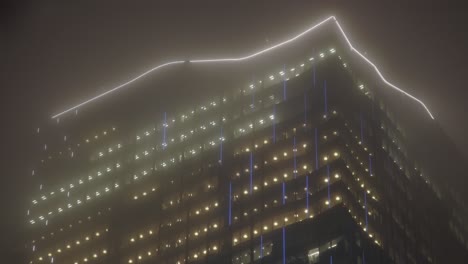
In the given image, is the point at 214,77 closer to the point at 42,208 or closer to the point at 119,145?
the point at 119,145

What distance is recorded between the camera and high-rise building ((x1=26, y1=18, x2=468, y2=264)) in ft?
249

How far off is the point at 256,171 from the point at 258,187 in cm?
231

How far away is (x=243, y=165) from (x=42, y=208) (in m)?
36.4

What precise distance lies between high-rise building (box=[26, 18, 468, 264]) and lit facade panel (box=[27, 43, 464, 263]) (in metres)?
0.16

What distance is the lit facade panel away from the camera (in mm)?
74688

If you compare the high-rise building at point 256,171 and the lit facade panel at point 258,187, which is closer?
the lit facade panel at point 258,187

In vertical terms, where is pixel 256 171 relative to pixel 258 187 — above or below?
above

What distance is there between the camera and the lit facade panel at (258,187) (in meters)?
74.7

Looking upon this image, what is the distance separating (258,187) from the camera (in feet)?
264

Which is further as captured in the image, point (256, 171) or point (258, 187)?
point (256, 171)

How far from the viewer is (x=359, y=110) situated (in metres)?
85.7

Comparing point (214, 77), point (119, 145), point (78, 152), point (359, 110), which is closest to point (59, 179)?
point (78, 152)

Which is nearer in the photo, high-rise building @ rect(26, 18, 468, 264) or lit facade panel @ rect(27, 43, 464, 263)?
lit facade panel @ rect(27, 43, 464, 263)

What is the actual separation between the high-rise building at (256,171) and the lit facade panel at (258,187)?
0.54 ft
